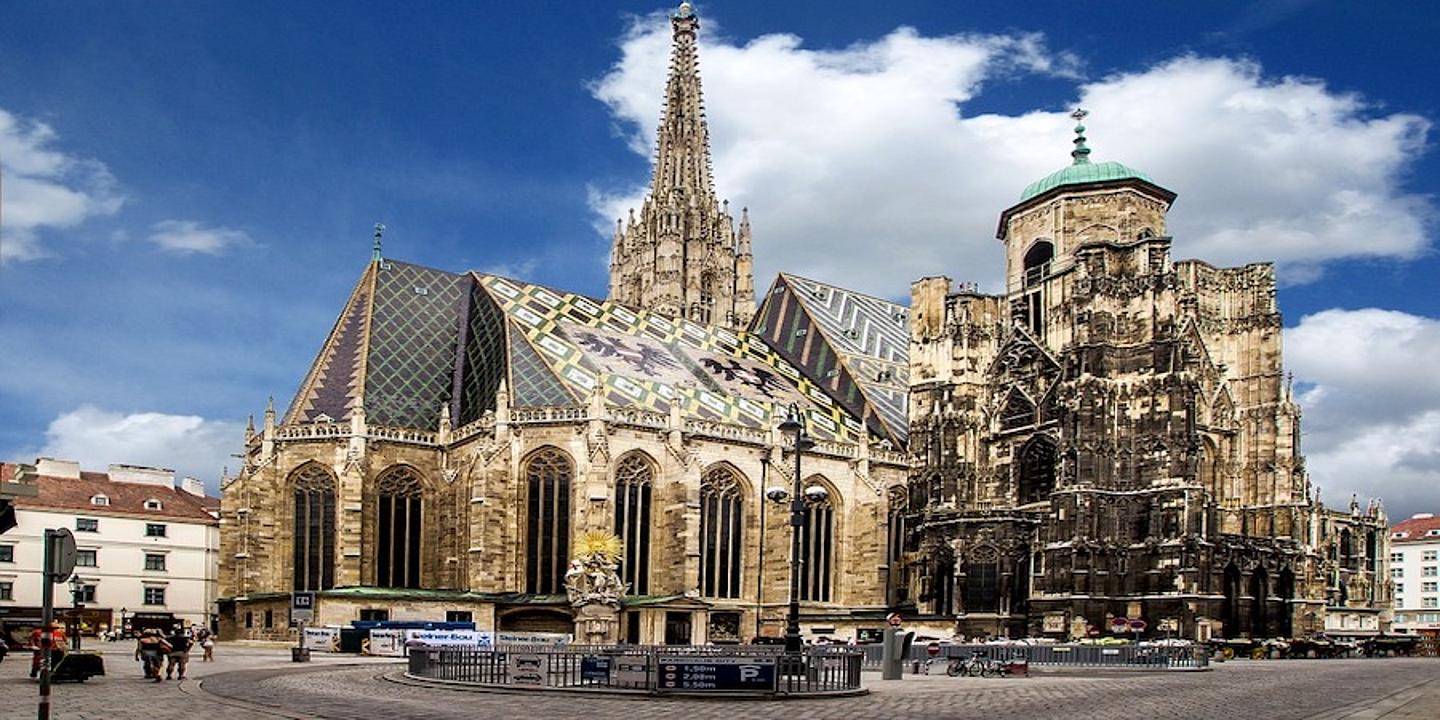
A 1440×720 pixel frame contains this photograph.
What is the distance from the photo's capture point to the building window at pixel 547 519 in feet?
189

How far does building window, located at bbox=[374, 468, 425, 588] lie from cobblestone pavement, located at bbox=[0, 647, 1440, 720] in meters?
25.1

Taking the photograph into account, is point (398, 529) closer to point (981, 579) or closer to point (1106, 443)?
point (981, 579)

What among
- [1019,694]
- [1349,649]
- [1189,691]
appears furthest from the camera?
[1349,649]

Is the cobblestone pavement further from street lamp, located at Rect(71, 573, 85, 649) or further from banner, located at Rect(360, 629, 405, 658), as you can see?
banner, located at Rect(360, 629, 405, 658)

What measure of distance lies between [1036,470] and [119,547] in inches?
1795

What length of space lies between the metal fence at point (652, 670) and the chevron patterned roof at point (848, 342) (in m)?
43.2

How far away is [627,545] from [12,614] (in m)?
30.7

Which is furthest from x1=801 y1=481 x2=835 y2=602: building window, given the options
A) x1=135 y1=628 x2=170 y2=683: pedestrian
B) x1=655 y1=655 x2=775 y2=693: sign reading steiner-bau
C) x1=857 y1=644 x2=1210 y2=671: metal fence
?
x1=655 y1=655 x2=775 y2=693: sign reading steiner-bau

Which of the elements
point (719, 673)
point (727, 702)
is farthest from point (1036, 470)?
point (727, 702)

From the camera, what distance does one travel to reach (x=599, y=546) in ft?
180

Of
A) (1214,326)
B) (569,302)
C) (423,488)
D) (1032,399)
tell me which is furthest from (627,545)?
(1214,326)

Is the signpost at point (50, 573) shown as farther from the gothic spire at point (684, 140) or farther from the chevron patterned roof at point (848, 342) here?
the gothic spire at point (684, 140)

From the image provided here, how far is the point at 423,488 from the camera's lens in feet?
196

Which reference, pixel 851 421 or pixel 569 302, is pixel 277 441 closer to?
pixel 569 302
